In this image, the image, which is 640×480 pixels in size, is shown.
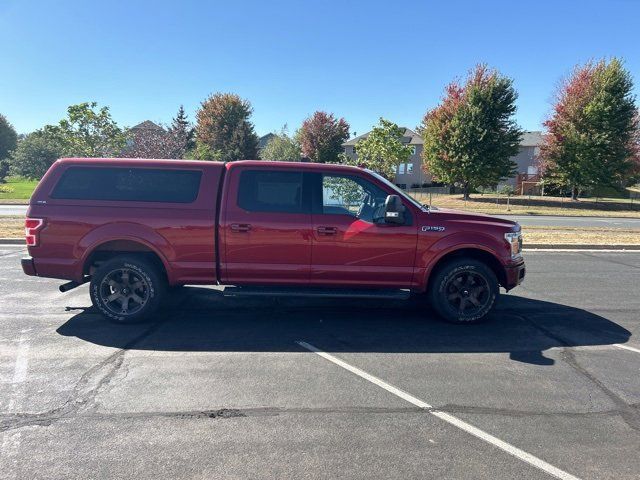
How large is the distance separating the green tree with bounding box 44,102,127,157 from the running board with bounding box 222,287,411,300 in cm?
2778

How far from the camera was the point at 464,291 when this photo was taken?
5430mm

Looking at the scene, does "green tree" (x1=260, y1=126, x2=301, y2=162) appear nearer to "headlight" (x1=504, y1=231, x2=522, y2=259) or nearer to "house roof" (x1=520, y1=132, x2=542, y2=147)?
"house roof" (x1=520, y1=132, x2=542, y2=147)

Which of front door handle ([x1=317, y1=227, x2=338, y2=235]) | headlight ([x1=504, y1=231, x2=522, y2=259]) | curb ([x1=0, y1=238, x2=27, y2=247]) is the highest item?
front door handle ([x1=317, y1=227, x2=338, y2=235])

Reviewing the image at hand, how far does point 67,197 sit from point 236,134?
4463cm

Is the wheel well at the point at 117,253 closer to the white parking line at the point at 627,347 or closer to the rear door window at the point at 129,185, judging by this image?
the rear door window at the point at 129,185

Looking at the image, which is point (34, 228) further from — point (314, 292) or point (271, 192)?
point (314, 292)

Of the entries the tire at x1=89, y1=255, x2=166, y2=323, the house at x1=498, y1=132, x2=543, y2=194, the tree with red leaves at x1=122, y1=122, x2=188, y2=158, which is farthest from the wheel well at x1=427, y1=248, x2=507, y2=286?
the house at x1=498, y1=132, x2=543, y2=194

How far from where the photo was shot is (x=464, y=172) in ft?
103

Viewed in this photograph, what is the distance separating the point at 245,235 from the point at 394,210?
1820mm

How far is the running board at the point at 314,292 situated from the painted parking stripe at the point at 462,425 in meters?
0.93

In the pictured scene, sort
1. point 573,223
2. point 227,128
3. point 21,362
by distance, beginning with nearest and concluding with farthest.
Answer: point 21,362 → point 573,223 → point 227,128

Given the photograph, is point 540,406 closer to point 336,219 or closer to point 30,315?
point 336,219

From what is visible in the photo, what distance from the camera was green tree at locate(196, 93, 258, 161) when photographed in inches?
1895

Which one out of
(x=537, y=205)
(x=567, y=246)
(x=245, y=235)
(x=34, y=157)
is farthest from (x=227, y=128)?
Result: (x=245, y=235)
